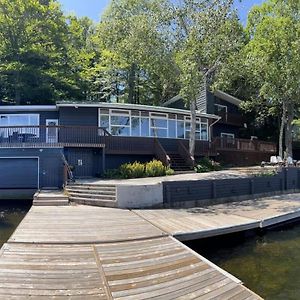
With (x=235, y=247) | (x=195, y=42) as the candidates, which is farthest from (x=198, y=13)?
(x=235, y=247)

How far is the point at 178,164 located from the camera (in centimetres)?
2045

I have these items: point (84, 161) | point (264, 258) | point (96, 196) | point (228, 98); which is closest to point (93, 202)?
point (96, 196)

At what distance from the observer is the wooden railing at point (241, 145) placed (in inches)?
982

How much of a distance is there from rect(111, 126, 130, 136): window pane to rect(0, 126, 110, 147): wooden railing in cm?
161

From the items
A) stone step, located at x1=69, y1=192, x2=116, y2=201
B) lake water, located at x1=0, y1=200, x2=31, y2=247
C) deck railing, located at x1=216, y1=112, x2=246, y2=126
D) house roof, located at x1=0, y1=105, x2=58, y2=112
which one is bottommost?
lake water, located at x1=0, y1=200, x2=31, y2=247

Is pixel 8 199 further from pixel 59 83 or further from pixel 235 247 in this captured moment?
pixel 59 83

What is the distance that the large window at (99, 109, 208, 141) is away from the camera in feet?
67.4

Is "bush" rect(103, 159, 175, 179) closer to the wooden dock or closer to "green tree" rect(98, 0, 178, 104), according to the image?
"green tree" rect(98, 0, 178, 104)

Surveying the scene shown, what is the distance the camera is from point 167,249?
23.3ft

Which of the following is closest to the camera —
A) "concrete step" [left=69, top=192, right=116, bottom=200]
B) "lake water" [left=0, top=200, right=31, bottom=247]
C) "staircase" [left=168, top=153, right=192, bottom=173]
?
"lake water" [left=0, top=200, right=31, bottom=247]

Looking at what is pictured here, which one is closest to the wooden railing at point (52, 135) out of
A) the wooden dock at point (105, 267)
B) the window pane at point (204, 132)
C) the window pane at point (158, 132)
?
the window pane at point (158, 132)

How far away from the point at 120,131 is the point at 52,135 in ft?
13.6

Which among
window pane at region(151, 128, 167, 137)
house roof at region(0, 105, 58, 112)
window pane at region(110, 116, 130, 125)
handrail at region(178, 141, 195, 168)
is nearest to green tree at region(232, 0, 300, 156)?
handrail at region(178, 141, 195, 168)

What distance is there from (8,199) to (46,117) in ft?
18.6
